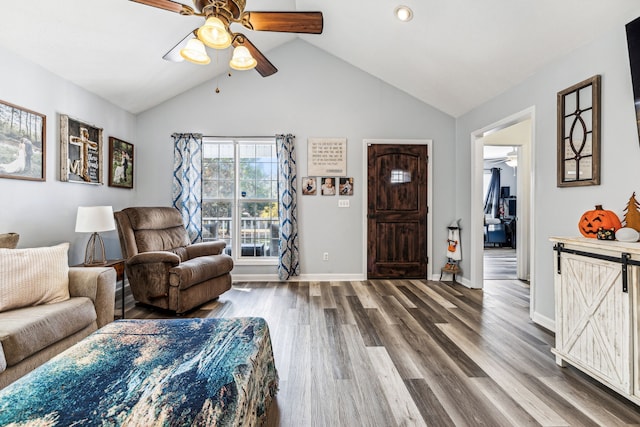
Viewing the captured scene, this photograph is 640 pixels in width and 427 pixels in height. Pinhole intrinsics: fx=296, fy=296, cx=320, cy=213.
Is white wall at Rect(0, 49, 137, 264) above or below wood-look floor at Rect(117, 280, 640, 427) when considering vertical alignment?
above

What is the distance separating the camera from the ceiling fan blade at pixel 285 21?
6.25ft

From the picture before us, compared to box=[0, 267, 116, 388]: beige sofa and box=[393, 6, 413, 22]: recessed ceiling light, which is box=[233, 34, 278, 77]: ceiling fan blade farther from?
box=[0, 267, 116, 388]: beige sofa

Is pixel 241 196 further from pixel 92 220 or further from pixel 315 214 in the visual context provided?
pixel 92 220

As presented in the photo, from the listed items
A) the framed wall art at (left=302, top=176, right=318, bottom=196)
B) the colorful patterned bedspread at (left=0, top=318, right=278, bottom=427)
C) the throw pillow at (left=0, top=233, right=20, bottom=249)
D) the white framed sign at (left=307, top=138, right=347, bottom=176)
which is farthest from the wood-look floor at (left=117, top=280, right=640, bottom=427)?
the white framed sign at (left=307, top=138, right=347, bottom=176)

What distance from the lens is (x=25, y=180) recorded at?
263cm

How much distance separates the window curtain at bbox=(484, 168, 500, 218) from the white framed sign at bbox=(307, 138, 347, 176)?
7.10 m

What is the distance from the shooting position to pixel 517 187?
4.77m

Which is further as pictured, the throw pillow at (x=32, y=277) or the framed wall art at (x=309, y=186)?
the framed wall art at (x=309, y=186)

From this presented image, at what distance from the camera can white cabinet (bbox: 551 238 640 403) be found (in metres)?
1.66

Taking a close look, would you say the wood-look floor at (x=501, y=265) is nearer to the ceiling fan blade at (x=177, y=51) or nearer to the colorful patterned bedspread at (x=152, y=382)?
the colorful patterned bedspread at (x=152, y=382)

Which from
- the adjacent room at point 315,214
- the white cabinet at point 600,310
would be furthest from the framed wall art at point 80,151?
the white cabinet at point 600,310

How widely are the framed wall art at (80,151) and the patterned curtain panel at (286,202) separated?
2.24 m

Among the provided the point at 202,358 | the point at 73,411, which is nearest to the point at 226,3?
the point at 202,358

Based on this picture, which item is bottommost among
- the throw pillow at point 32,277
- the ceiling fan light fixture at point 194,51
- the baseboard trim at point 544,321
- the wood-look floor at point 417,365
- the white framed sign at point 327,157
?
the wood-look floor at point 417,365
